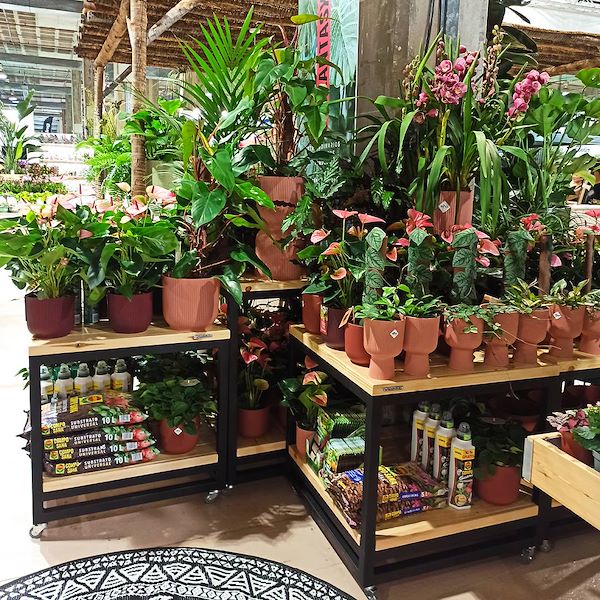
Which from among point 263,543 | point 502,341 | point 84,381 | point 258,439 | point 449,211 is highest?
point 449,211

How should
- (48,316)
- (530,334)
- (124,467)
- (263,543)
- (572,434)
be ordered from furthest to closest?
(124,467) < (263,543) < (48,316) < (530,334) < (572,434)

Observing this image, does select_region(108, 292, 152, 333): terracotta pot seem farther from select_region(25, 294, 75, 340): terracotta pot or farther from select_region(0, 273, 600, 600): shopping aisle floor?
select_region(0, 273, 600, 600): shopping aisle floor

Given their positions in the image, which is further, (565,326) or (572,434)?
(565,326)

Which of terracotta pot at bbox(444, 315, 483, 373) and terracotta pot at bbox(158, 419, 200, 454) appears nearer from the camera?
terracotta pot at bbox(444, 315, 483, 373)

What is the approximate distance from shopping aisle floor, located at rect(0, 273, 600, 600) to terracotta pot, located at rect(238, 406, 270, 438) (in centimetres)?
24

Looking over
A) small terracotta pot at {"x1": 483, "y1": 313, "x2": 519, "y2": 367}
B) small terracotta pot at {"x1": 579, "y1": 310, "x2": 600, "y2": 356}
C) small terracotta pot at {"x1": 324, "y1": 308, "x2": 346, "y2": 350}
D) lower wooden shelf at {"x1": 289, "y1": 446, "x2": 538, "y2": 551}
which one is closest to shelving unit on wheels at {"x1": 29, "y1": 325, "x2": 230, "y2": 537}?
small terracotta pot at {"x1": 324, "y1": 308, "x2": 346, "y2": 350}

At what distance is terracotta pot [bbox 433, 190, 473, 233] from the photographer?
2.30 meters

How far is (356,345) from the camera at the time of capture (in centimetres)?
217

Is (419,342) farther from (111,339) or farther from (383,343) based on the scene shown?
(111,339)

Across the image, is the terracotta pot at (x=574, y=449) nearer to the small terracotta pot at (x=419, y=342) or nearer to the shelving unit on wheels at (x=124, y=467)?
the small terracotta pot at (x=419, y=342)

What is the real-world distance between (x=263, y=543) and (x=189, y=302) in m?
0.99

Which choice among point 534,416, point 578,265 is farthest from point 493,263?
point 534,416

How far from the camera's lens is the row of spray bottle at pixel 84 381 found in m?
2.55

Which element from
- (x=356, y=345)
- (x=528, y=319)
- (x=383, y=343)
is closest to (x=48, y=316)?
(x=356, y=345)
